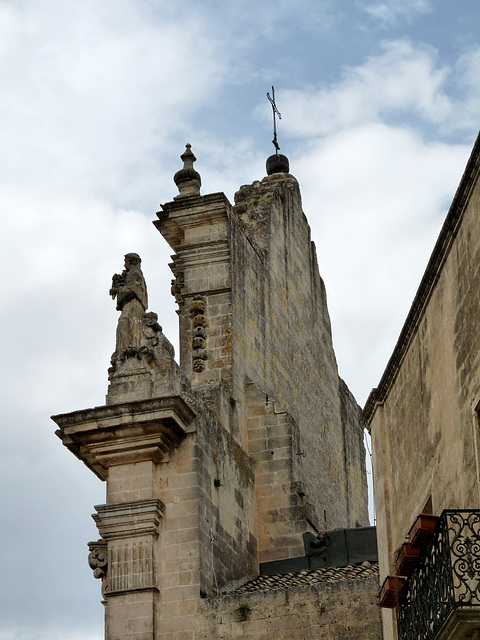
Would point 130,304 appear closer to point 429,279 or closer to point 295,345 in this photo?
point 295,345

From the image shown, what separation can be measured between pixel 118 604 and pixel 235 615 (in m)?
1.37

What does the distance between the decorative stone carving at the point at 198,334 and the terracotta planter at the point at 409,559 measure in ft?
25.9

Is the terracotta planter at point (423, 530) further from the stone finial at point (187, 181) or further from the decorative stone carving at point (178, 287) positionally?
the stone finial at point (187, 181)

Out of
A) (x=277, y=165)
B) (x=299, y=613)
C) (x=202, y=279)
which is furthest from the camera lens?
(x=277, y=165)

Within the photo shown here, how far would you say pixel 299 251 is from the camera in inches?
928

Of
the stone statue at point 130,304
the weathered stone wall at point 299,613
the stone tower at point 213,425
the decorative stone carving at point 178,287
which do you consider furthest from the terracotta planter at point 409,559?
the decorative stone carving at point 178,287

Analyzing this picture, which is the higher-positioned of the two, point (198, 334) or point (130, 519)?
point (198, 334)

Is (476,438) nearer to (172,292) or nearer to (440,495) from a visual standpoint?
(440,495)

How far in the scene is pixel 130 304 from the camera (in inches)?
713

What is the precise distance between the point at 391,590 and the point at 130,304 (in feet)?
22.3

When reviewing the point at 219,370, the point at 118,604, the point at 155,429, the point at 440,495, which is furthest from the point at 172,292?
the point at 440,495

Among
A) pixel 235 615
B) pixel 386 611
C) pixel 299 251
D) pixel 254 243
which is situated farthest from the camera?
pixel 299 251

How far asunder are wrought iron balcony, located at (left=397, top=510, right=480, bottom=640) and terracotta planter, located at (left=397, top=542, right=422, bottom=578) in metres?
0.08

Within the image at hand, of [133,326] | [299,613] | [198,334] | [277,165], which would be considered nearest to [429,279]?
[299,613]
